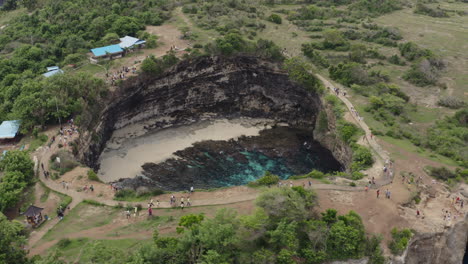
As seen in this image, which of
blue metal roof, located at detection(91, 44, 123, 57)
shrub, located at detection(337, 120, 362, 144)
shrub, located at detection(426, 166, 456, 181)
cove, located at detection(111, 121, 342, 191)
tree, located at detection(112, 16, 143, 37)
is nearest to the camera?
shrub, located at detection(426, 166, 456, 181)

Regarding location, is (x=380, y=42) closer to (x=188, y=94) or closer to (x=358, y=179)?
(x=188, y=94)

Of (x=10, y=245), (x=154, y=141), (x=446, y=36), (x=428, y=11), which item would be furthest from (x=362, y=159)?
(x=428, y=11)

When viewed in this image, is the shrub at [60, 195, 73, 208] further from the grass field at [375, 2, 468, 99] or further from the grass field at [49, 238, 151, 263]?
the grass field at [375, 2, 468, 99]

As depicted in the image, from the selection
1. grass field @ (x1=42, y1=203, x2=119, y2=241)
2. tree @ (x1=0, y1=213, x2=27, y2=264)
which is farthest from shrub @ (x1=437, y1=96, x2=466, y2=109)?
tree @ (x1=0, y1=213, x2=27, y2=264)

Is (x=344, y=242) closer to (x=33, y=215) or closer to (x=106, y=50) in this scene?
(x=33, y=215)

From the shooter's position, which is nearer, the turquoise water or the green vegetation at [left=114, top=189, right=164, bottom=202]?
the green vegetation at [left=114, top=189, right=164, bottom=202]

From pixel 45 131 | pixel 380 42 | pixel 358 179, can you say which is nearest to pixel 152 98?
pixel 45 131
